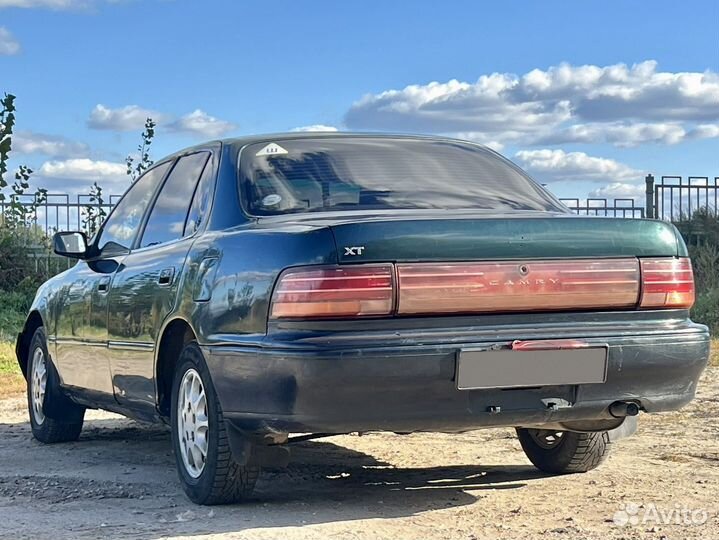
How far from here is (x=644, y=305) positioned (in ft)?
15.8

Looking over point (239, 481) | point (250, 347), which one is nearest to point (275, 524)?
point (239, 481)

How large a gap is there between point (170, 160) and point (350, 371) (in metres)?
2.39

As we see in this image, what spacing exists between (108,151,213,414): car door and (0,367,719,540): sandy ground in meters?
0.53

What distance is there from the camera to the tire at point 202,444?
487 cm

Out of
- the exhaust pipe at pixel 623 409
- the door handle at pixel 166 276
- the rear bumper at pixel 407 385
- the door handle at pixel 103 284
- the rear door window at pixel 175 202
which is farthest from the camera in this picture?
the door handle at pixel 103 284

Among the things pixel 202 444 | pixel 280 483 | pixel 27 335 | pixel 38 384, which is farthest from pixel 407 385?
pixel 27 335

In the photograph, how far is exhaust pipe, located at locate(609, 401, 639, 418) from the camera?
15.6ft

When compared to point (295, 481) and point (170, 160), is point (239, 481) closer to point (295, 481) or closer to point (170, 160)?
point (295, 481)

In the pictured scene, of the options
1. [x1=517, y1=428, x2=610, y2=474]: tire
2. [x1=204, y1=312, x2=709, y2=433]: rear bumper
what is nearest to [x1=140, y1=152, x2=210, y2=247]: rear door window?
[x1=204, y1=312, x2=709, y2=433]: rear bumper

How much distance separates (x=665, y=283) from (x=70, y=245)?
3470mm

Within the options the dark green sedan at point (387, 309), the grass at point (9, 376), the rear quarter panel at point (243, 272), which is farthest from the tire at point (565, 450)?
the grass at point (9, 376)

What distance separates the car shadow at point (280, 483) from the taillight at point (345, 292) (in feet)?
2.91

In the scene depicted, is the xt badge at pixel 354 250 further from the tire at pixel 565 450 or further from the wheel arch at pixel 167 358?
the tire at pixel 565 450

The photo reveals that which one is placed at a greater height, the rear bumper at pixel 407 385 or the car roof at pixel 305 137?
the car roof at pixel 305 137
